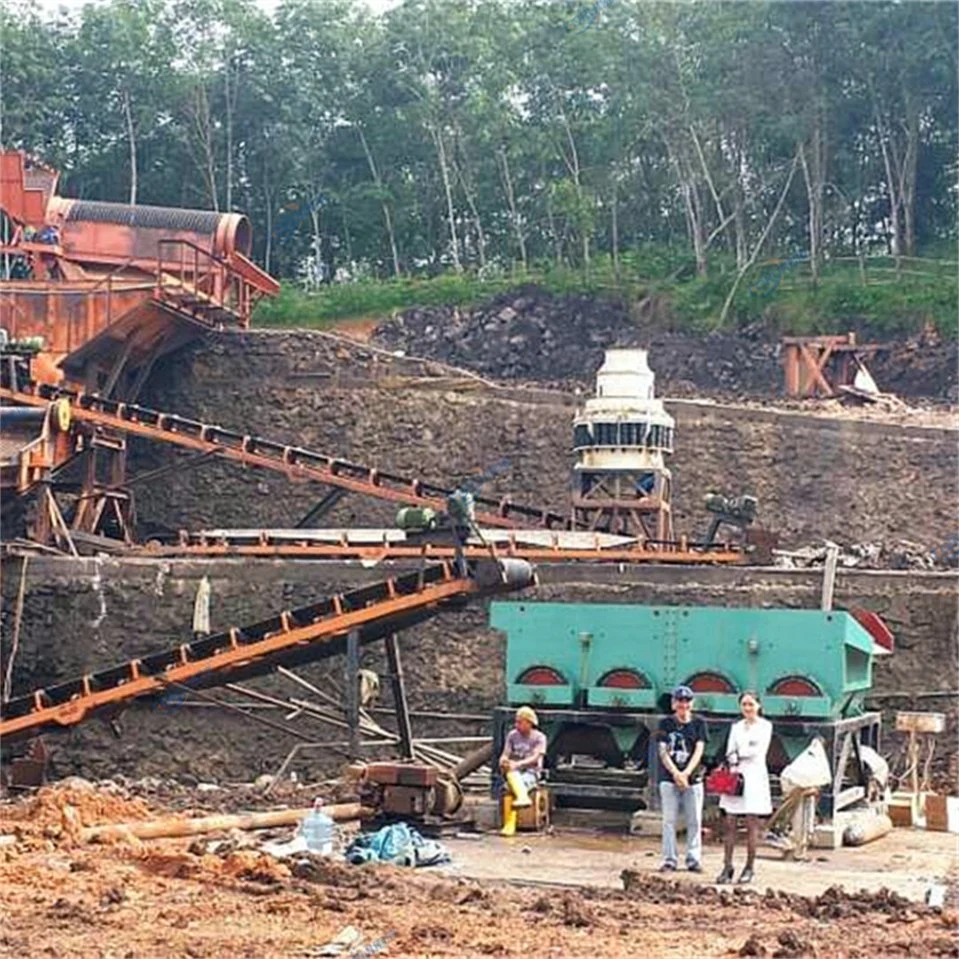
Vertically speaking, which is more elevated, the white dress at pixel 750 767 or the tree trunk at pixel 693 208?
the tree trunk at pixel 693 208

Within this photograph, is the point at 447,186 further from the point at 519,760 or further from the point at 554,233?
the point at 519,760

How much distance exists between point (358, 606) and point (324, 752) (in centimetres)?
481

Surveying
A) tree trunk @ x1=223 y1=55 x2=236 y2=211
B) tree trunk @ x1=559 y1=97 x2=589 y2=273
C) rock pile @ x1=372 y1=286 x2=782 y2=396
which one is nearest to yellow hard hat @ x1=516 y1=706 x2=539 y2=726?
rock pile @ x1=372 y1=286 x2=782 y2=396

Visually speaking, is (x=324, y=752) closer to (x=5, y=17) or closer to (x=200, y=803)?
(x=200, y=803)

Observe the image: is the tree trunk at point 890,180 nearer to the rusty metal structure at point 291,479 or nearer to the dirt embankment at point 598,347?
the dirt embankment at point 598,347

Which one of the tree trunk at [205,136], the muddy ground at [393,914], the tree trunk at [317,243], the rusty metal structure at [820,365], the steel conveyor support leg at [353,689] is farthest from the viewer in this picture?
the tree trunk at [317,243]

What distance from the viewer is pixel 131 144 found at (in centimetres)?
4856

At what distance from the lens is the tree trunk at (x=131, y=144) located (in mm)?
47719

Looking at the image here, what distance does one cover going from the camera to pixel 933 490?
1185 inches

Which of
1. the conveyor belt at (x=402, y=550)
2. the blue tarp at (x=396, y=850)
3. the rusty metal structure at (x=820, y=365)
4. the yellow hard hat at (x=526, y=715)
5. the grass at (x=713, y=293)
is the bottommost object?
the blue tarp at (x=396, y=850)

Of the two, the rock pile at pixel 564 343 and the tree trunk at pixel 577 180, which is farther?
the tree trunk at pixel 577 180

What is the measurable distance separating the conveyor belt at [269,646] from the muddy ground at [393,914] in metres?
5.00

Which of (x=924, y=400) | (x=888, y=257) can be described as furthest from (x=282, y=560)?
(x=888, y=257)

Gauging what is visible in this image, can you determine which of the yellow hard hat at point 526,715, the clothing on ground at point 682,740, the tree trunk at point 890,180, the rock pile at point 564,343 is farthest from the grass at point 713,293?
the clothing on ground at point 682,740
